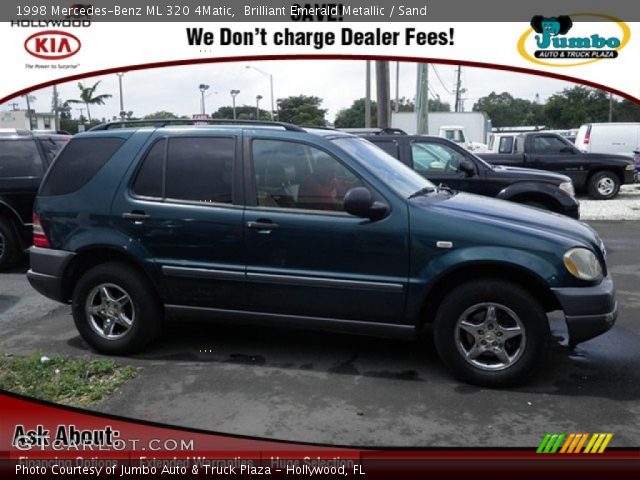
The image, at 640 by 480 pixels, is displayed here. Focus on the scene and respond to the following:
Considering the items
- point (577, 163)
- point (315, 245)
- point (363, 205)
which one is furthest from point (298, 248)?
point (577, 163)

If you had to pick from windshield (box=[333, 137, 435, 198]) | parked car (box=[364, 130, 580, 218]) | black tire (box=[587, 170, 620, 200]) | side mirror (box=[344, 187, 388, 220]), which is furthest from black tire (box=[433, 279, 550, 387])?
black tire (box=[587, 170, 620, 200])

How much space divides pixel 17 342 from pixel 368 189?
130 inches

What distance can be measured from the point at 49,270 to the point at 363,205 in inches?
103

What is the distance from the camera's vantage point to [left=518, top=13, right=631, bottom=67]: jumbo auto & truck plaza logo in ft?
10.7

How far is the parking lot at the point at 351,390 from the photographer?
356 cm

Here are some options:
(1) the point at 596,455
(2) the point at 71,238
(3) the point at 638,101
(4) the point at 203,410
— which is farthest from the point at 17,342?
(3) the point at 638,101

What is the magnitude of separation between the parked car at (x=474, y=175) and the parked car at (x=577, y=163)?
6.68 metres

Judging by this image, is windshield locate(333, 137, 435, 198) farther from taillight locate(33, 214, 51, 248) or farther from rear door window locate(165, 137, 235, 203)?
taillight locate(33, 214, 51, 248)

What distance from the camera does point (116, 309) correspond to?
479 centimetres

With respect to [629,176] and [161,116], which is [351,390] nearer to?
[161,116]

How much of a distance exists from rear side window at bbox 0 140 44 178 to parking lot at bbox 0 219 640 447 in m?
3.19

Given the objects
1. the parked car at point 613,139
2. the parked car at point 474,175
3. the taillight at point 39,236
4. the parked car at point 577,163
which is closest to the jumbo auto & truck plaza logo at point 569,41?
the taillight at point 39,236

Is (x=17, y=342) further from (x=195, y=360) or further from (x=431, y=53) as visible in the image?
(x=431, y=53)

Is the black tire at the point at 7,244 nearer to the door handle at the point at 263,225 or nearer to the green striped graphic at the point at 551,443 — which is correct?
the door handle at the point at 263,225
